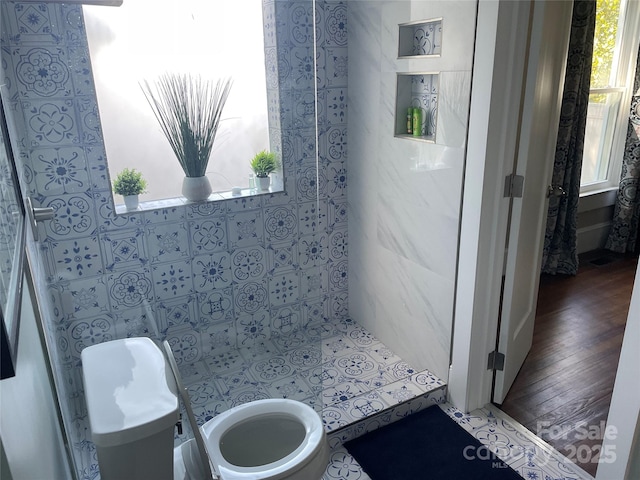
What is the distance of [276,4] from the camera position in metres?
2.01

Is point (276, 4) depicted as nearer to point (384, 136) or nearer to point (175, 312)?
point (384, 136)

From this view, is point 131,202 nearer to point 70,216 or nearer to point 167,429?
point 70,216

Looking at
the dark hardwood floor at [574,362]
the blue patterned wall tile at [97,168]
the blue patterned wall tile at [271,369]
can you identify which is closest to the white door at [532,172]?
the dark hardwood floor at [574,362]

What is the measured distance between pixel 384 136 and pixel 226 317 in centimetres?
120

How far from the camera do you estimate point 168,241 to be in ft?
6.32

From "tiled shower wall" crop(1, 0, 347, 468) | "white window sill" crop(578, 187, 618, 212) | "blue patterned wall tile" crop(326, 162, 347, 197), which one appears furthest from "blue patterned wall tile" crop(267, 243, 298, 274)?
"white window sill" crop(578, 187, 618, 212)

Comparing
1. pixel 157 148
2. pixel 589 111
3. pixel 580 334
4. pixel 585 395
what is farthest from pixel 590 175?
pixel 157 148

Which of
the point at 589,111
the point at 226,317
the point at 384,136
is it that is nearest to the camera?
the point at 226,317

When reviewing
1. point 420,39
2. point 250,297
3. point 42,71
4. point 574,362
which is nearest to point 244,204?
point 250,297

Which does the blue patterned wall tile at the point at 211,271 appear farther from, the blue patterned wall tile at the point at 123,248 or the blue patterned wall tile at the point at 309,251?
the blue patterned wall tile at the point at 309,251

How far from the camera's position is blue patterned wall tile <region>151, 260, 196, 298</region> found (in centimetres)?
194

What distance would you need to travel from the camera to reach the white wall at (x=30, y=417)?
0.63 metres

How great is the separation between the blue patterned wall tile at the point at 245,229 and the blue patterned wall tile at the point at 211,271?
0.26 feet

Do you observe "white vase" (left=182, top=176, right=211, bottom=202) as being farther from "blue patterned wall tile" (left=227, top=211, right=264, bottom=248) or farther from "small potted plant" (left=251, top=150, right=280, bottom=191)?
"small potted plant" (left=251, top=150, right=280, bottom=191)
